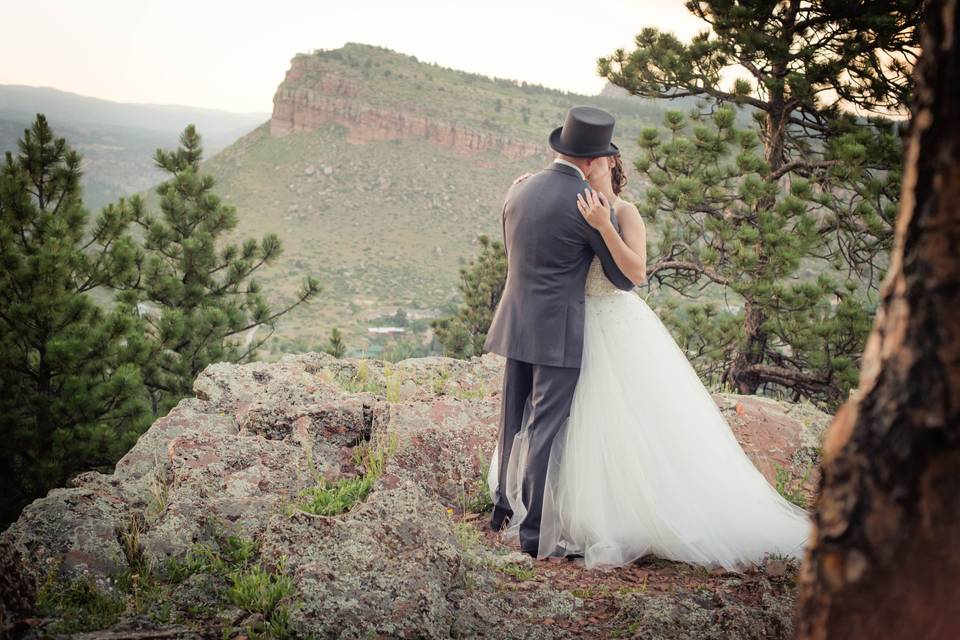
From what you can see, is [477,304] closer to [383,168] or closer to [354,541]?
[354,541]

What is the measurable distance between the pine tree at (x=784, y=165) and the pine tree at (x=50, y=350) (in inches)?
309

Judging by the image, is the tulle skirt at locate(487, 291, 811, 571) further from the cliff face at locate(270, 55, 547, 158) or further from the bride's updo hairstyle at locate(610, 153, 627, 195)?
the cliff face at locate(270, 55, 547, 158)

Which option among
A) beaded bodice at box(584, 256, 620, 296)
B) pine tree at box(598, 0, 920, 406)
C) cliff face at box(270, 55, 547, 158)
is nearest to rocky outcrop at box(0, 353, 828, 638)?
beaded bodice at box(584, 256, 620, 296)

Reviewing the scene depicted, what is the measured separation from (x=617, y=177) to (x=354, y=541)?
2342 millimetres

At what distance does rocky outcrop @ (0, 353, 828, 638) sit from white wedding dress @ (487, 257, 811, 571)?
0.53ft

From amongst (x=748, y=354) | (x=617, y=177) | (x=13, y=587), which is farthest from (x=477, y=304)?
(x=13, y=587)

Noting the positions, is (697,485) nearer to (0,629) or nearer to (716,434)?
(716,434)

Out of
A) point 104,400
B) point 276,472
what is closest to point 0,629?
point 276,472

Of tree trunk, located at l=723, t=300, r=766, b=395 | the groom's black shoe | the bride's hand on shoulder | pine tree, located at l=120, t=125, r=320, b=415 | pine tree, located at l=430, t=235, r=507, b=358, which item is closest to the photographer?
the bride's hand on shoulder

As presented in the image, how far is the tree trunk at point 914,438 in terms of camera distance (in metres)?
0.95

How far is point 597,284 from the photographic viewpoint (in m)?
3.58

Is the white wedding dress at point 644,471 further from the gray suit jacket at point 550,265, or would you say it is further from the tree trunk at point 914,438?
the tree trunk at point 914,438

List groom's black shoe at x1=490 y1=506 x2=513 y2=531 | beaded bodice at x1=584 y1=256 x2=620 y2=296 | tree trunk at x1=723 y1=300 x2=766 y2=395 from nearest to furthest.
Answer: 1. beaded bodice at x1=584 y1=256 x2=620 y2=296
2. groom's black shoe at x1=490 y1=506 x2=513 y2=531
3. tree trunk at x1=723 y1=300 x2=766 y2=395

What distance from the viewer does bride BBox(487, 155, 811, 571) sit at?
10.7ft
